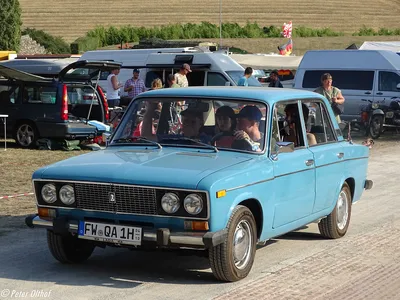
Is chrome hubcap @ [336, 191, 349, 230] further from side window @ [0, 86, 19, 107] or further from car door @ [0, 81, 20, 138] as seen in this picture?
side window @ [0, 86, 19, 107]

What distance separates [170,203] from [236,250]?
0.76m

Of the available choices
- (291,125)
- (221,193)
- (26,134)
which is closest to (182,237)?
(221,193)

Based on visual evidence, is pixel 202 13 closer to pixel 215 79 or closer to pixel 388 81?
pixel 215 79

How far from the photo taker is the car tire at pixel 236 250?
7.14m

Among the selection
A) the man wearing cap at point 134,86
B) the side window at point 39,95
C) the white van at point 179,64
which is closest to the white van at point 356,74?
the white van at point 179,64

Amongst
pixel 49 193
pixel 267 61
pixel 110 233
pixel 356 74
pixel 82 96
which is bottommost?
pixel 267 61

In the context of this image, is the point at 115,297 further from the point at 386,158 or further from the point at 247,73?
the point at 247,73

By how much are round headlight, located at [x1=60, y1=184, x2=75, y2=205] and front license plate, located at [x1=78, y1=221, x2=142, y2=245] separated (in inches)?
9.0

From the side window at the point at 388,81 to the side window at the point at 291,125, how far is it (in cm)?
1512

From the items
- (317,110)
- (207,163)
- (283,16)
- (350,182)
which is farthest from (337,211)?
(283,16)

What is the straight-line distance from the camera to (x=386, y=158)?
720 inches

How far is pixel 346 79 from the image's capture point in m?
23.9

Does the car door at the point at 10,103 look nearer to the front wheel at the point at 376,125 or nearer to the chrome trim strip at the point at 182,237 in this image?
the front wheel at the point at 376,125

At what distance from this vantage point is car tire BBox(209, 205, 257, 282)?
714 cm
